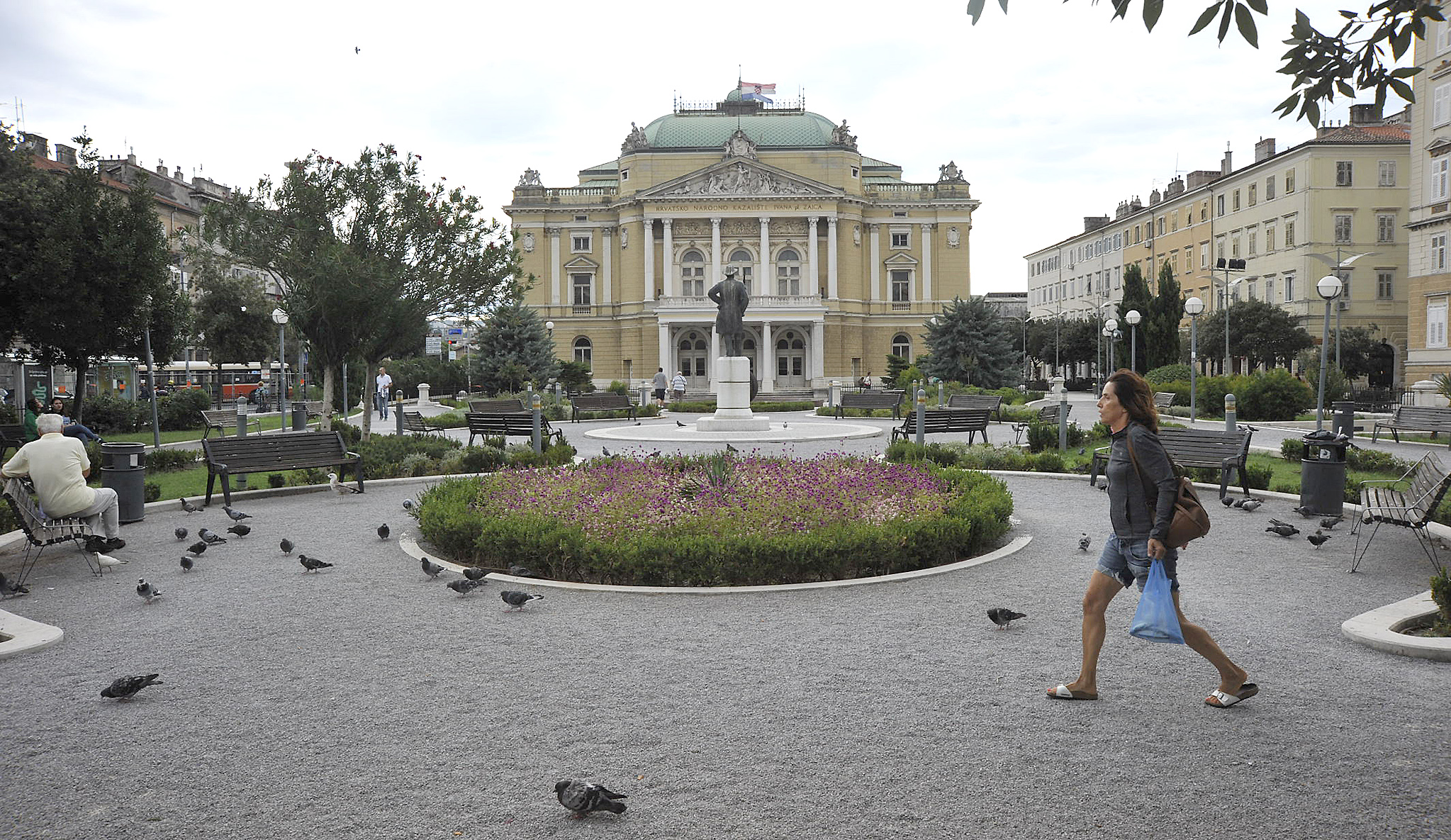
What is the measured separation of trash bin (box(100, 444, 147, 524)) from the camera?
12570 mm

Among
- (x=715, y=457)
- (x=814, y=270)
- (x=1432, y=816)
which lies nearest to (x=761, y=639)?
(x=1432, y=816)

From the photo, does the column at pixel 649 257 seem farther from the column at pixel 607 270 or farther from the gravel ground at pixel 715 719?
the gravel ground at pixel 715 719

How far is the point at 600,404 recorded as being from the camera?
36.5 metres

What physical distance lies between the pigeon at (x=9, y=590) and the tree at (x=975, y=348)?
40.8 m

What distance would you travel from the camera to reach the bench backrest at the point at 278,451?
47.8 ft

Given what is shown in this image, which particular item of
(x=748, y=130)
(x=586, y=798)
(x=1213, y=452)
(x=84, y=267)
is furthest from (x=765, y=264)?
(x=586, y=798)

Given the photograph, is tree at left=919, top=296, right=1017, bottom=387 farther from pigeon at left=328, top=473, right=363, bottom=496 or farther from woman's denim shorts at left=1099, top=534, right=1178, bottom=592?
woman's denim shorts at left=1099, top=534, right=1178, bottom=592

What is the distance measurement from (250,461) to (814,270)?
56.9m

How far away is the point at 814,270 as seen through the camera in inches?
2724

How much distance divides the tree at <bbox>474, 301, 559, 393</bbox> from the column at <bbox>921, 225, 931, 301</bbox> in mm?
31260

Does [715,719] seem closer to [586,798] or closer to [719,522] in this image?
[586,798]

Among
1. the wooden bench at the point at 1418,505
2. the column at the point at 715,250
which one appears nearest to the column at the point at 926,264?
the column at the point at 715,250

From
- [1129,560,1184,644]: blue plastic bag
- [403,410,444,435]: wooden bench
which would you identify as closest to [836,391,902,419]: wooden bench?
[403,410,444,435]: wooden bench

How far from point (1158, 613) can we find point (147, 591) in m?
7.36
